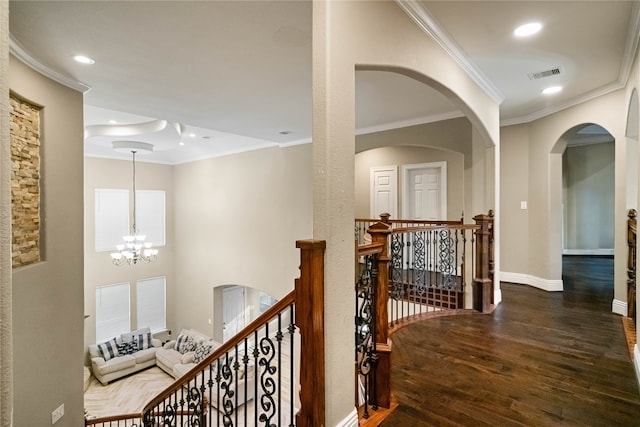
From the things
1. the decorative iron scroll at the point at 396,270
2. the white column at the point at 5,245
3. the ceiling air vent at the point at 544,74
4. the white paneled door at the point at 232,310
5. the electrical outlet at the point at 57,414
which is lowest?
the white paneled door at the point at 232,310

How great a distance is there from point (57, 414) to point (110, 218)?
707 centimetres

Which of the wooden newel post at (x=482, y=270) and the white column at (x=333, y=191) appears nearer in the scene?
the white column at (x=333, y=191)

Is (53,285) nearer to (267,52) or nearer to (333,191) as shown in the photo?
(267,52)

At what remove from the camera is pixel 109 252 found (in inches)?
372

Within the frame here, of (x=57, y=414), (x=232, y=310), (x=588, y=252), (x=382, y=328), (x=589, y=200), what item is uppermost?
(x=589, y=200)

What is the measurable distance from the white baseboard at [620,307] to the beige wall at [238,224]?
5.02m

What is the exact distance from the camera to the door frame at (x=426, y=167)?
242 inches

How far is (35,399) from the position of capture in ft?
10.8

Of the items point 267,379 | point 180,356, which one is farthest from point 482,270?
point 180,356

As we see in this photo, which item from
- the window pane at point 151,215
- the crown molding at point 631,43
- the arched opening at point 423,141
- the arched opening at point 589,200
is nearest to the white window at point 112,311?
the window pane at point 151,215

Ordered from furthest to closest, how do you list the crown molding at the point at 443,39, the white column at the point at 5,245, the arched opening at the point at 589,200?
1. the arched opening at the point at 589,200
2. the crown molding at the point at 443,39
3. the white column at the point at 5,245

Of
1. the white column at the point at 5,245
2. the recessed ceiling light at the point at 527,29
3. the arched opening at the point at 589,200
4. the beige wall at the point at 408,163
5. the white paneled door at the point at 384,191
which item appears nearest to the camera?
the white column at the point at 5,245

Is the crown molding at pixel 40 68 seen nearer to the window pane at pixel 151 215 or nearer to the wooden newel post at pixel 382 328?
the wooden newel post at pixel 382 328

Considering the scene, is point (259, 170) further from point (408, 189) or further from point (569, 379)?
point (569, 379)
